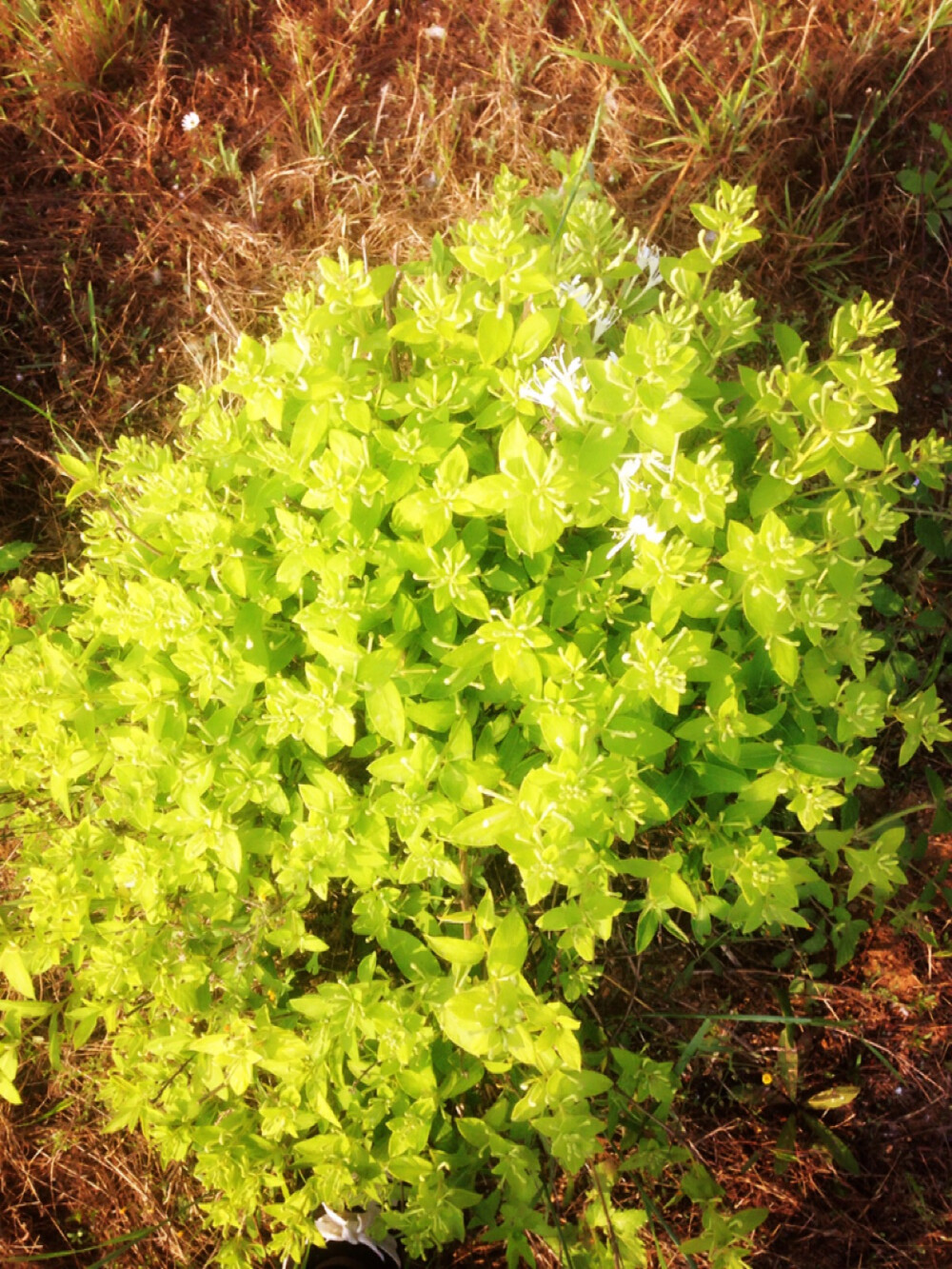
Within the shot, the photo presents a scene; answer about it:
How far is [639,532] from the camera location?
176cm

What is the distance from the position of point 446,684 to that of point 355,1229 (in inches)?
81.9

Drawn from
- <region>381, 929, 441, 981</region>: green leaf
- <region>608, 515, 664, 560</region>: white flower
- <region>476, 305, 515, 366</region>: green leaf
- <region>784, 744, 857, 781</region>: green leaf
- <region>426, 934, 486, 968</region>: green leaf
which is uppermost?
<region>476, 305, 515, 366</region>: green leaf

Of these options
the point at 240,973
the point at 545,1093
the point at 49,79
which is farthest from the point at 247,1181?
the point at 49,79

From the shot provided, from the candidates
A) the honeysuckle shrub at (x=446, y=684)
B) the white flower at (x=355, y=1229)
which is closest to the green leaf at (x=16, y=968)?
the honeysuckle shrub at (x=446, y=684)

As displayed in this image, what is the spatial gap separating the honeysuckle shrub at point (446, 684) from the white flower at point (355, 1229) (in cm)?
59

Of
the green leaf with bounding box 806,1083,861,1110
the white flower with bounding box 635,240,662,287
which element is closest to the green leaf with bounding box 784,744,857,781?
the white flower with bounding box 635,240,662,287

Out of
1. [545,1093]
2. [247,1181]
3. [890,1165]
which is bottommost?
[890,1165]

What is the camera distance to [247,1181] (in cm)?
194

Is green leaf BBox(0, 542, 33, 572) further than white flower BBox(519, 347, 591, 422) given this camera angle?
Yes

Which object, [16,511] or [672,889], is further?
[16,511]

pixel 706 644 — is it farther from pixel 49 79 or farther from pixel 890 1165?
pixel 49 79

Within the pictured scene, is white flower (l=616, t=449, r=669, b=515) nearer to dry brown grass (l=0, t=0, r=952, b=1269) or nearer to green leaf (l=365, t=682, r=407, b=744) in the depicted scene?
green leaf (l=365, t=682, r=407, b=744)

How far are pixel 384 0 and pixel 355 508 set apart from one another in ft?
10.9

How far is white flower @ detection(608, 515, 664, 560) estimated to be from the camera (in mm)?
1654
